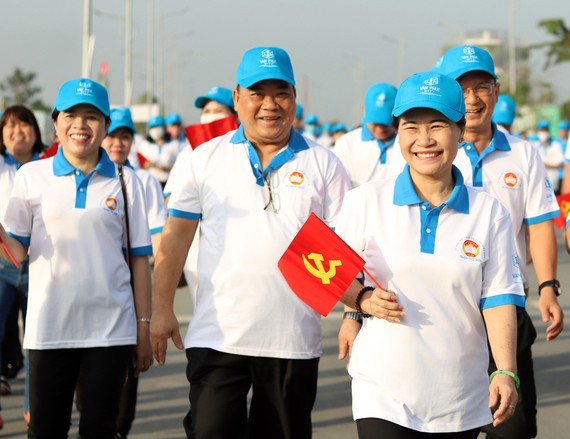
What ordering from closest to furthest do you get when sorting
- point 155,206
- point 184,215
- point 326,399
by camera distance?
point 184,215
point 155,206
point 326,399

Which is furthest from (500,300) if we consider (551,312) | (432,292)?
(551,312)

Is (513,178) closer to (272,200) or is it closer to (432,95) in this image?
(272,200)

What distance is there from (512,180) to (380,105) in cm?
459

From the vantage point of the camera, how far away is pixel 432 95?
14.5 ft

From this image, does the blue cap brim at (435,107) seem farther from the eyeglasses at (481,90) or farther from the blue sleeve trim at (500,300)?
the eyeglasses at (481,90)

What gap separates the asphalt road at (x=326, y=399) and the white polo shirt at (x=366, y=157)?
1607 mm

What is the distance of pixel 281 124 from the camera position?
18.1 ft

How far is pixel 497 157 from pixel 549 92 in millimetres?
60922

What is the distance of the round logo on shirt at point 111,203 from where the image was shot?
597 centimetres

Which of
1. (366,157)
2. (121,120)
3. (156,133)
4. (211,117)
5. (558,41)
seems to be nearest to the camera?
(121,120)

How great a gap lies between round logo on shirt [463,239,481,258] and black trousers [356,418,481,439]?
2.12 ft

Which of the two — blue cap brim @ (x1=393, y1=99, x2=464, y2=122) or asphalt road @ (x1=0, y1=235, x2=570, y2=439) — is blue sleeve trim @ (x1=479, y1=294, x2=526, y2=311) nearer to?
blue cap brim @ (x1=393, y1=99, x2=464, y2=122)

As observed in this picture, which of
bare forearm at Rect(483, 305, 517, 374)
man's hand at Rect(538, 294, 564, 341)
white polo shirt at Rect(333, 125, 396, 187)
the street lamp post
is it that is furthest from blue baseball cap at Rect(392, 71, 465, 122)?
the street lamp post

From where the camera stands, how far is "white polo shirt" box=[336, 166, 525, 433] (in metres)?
4.40
